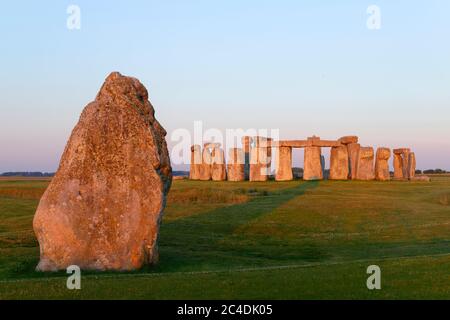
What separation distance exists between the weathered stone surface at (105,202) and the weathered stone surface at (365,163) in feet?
132

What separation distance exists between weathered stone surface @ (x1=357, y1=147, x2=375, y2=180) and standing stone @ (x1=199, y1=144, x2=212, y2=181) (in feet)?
46.5

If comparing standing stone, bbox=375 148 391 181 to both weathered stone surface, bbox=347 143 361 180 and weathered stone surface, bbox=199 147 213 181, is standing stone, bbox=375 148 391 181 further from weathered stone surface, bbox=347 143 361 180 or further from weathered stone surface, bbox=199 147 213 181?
weathered stone surface, bbox=199 147 213 181

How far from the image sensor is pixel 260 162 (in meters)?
56.6

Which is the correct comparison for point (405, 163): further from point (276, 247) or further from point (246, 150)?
point (276, 247)

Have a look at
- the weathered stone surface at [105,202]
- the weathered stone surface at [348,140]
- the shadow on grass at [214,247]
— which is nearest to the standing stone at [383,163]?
the weathered stone surface at [348,140]

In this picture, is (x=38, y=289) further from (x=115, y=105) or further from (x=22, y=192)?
(x=22, y=192)

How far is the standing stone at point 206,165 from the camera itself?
2409 inches

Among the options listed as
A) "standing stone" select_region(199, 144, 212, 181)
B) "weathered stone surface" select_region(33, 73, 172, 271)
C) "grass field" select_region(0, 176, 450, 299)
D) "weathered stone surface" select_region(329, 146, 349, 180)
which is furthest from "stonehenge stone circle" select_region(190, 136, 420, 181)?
"weathered stone surface" select_region(33, 73, 172, 271)

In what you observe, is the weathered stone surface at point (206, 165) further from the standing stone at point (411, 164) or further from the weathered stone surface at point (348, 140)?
the standing stone at point (411, 164)

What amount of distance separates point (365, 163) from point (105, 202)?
41.5 m

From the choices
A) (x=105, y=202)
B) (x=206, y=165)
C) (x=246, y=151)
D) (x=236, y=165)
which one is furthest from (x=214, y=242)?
(x=206, y=165)

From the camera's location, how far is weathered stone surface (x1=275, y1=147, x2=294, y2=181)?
5609cm
